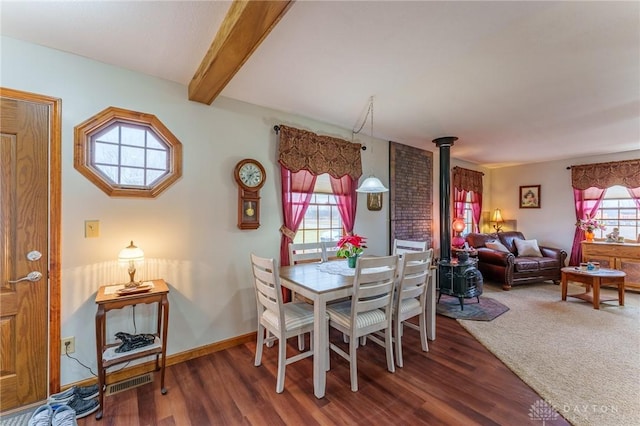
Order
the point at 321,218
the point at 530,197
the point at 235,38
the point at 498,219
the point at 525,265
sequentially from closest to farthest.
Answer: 1. the point at 235,38
2. the point at 321,218
3. the point at 525,265
4. the point at 530,197
5. the point at 498,219

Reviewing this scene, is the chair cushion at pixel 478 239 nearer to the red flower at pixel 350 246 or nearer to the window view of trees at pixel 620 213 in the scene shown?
the window view of trees at pixel 620 213

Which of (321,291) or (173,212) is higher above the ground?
(173,212)

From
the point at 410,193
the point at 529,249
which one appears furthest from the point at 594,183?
the point at 410,193

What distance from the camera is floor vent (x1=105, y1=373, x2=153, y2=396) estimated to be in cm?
207

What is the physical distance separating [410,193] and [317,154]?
2.09m

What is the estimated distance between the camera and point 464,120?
3475 millimetres

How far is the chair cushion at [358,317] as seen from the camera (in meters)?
2.15

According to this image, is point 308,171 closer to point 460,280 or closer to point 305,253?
point 305,253

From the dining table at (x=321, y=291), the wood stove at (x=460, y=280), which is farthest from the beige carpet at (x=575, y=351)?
the dining table at (x=321, y=291)

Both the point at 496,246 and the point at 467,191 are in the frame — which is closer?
the point at 496,246

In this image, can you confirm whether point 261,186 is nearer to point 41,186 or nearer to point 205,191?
point 205,191

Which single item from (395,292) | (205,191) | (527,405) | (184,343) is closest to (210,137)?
(205,191)

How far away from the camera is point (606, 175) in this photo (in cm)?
508

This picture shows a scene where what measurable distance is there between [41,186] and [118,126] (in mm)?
699
